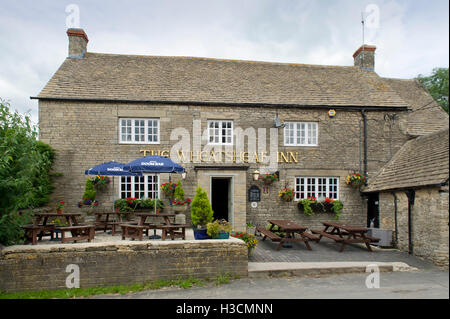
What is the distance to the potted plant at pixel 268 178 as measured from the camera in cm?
1232

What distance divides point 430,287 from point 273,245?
4659 mm

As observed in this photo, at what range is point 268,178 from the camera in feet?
40.4

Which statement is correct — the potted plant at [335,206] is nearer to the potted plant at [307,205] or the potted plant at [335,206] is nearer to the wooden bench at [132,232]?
the potted plant at [307,205]

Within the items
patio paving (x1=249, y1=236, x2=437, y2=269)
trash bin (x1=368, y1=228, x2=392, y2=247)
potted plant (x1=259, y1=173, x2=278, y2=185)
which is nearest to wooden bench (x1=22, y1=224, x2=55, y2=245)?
patio paving (x1=249, y1=236, x2=437, y2=269)

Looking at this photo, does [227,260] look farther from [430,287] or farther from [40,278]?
[430,287]

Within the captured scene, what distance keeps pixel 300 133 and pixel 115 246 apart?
30.5 ft

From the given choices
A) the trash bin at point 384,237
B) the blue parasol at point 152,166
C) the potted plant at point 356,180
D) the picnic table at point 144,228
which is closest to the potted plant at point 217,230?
the picnic table at point 144,228

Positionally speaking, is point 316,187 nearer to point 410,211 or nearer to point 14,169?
point 410,211

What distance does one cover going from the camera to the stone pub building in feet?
38.8

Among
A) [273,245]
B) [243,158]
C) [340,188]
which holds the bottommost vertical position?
[273,245]

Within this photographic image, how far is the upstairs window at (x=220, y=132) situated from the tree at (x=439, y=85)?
17.9 metres

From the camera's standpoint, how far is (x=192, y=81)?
44.8ft

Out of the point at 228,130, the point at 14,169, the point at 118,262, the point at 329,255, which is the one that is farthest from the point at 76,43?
the point at 329,255

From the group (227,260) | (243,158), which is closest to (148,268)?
(227,260)
